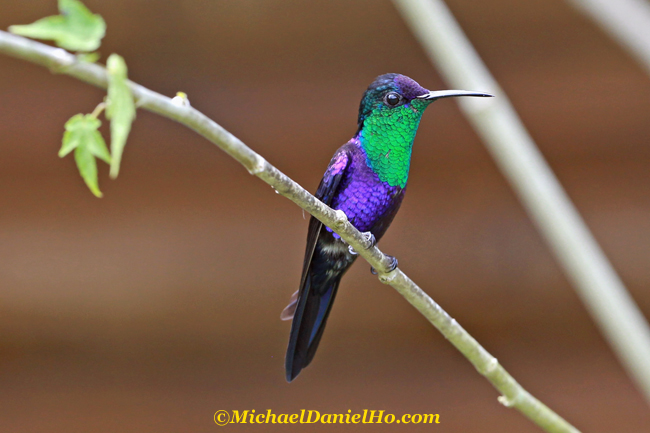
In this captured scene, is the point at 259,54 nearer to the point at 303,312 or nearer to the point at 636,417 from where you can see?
the point at 303,312

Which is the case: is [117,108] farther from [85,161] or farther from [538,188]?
[538,188]

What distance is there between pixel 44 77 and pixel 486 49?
6.58ft

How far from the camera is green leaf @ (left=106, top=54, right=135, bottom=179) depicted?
56 centimetres

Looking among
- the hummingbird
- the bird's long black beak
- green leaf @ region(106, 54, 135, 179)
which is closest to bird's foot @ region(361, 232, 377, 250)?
the hummingbird

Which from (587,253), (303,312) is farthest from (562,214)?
(303,312)

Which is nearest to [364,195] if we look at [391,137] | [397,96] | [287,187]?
Result: [391,137]

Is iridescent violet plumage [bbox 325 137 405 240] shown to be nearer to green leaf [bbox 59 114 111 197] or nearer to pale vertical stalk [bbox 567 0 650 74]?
pale vertical stalk [bbox 567 0 650 74]

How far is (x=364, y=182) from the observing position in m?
1.59

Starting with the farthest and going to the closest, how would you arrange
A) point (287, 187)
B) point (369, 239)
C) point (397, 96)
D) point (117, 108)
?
point (397, 96), point (369, 239), point (287, 187), point (117, 108)

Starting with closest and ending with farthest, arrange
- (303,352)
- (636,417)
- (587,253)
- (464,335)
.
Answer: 1. (587,253)
2. (464,335)
3. (303,352)
4. (636,417)

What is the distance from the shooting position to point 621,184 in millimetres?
2725

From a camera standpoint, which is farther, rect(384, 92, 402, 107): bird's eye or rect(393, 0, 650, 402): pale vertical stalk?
rect(384, 92, 402, 107): bird's eye

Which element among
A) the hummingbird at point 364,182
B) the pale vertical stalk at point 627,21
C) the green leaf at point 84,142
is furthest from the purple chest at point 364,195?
the green leaf at point 84,142

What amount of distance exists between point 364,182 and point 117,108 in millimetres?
1067
